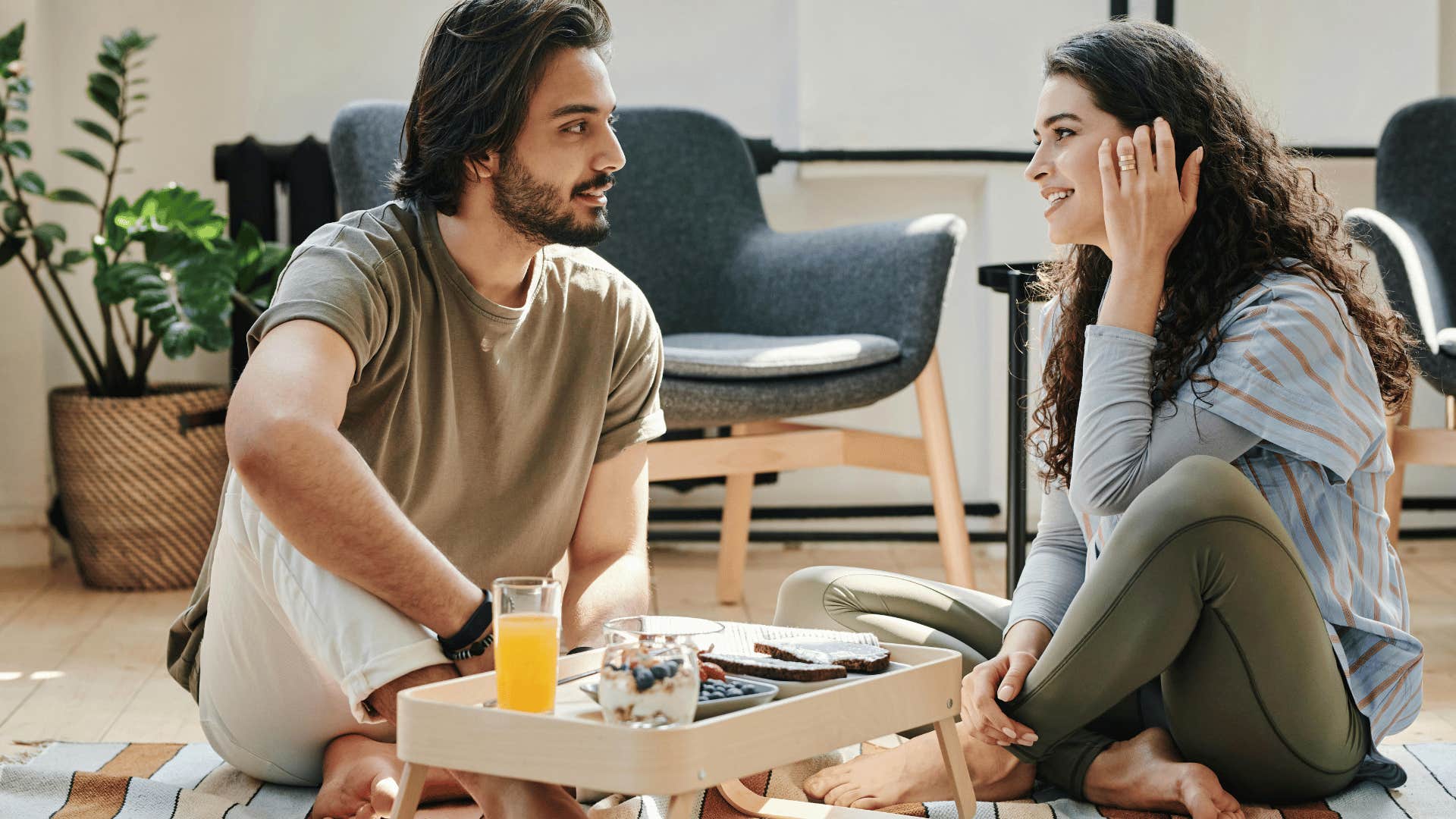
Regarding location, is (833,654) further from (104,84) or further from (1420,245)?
(104,84)

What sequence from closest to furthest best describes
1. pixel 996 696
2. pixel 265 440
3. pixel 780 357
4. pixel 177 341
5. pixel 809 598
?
1. pixel 265 440
2. pixel 996 696
3. pixel 809 598
4. pixel 780 357
5. pixel 177 341

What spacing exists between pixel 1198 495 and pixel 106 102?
226 cm

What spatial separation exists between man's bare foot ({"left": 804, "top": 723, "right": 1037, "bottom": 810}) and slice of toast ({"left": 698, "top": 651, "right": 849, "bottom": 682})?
0.36 meters

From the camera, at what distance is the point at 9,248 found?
2.66 meters

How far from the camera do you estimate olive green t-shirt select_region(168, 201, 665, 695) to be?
1352mm

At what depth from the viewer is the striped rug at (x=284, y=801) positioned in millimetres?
1364

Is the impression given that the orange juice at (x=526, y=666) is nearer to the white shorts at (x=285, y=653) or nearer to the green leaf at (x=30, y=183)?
the white shorts at (x=285, y=653)

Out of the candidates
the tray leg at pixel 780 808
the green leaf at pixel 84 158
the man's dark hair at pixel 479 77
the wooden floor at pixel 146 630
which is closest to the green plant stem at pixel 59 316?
the green leaf at pixel 84 158

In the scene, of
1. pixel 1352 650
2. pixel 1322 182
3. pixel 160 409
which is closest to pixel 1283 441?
pixel 1352 650

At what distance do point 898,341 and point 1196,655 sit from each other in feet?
3.67

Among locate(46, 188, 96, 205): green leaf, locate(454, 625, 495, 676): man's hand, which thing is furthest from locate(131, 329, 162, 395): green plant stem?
locate(454, 625, 495, 676): man's hand

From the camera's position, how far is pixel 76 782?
4.66ft

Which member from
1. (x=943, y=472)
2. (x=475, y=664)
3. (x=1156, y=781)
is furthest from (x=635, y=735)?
(x=943, y=472)

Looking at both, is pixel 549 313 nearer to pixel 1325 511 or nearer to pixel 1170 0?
pixel 1325 511
